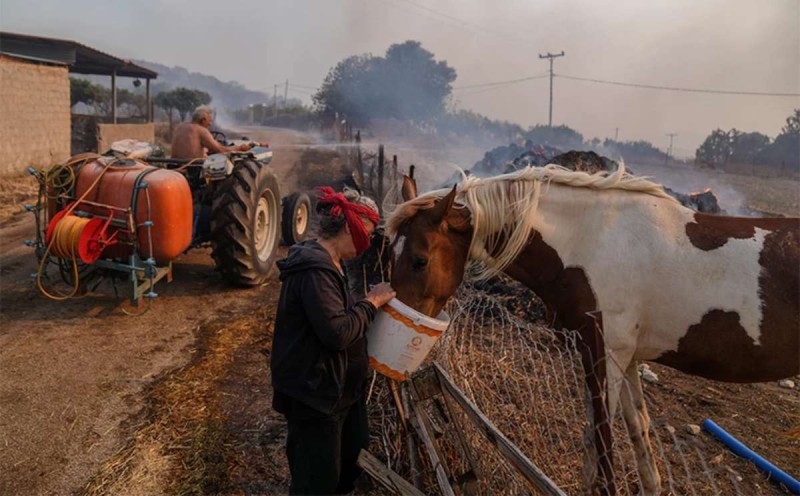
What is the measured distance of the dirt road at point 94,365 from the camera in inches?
117

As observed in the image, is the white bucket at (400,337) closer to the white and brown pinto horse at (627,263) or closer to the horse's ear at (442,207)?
the white and brown pinto horse at (627,263)

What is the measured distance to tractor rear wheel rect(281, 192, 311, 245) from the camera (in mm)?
7727

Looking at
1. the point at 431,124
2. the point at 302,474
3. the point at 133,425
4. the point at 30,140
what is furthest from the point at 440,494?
the point at 431,124

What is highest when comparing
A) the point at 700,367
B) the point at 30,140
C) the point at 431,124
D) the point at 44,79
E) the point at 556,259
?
the point at 431,124

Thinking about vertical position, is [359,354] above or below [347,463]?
above

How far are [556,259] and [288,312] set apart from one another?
1280mm

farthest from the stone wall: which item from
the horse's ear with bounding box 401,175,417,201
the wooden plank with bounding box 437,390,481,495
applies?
the wooden plank with bounding box 437,390,481,495

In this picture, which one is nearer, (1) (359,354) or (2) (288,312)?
(2) (288,312)

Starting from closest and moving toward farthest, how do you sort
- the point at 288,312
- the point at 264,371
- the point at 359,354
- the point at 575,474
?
the point at 288,312 → the point at 359,354 → the point at 575,474 → the point at 264,371

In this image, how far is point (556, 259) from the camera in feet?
8.55

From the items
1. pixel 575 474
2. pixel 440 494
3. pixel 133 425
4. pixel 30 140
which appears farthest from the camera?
pixel 30 140

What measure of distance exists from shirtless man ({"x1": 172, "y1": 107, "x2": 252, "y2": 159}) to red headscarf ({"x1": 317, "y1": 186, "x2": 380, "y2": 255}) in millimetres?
4523

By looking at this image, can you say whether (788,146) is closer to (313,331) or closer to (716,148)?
(716,148)

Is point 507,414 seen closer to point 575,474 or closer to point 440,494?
point 575,474
